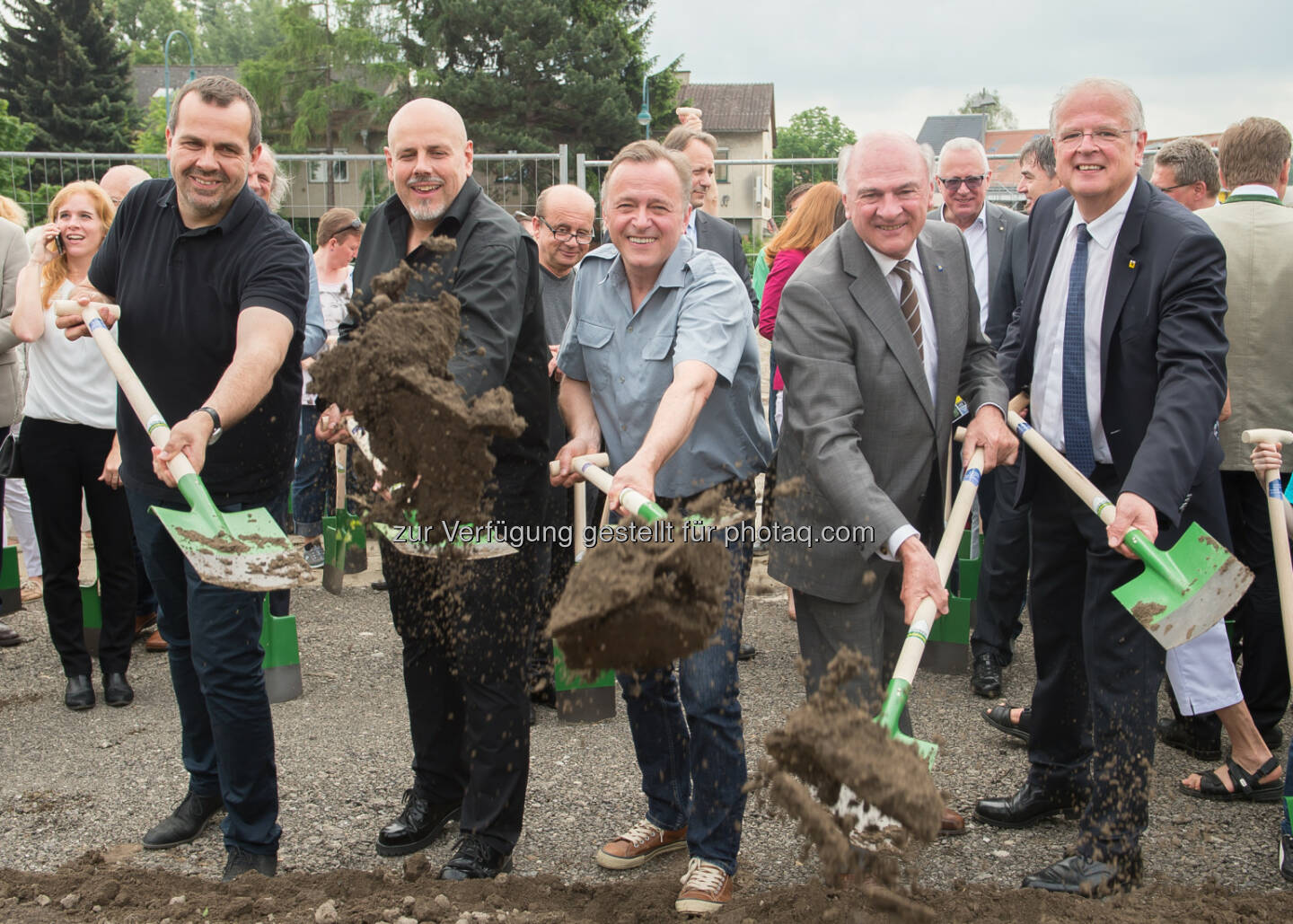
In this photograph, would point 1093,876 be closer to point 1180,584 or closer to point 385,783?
point 1180,584

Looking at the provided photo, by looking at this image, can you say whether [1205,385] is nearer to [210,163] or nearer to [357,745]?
[210,163]

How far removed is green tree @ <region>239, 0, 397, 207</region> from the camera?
37906mm

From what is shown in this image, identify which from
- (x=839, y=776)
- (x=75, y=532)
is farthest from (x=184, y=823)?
(x=839, y=776)

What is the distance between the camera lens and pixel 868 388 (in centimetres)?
305

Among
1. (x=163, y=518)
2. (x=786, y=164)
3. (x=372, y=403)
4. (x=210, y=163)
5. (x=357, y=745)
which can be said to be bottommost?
(x=357, y=745)

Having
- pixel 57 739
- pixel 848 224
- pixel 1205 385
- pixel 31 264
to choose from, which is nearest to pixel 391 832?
pixel 57 739

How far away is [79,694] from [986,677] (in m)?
4.01

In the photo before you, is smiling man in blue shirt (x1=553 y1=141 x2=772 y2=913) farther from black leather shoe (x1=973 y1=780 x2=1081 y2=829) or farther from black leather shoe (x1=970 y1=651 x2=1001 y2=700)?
black leather shoe (x1=970 y1=651 x2=1001 y2=700)

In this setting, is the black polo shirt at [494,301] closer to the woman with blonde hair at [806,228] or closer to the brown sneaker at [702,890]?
the brown sneaker at [702,890]

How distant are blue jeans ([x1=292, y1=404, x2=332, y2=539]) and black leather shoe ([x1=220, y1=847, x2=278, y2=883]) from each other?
12.3 ft

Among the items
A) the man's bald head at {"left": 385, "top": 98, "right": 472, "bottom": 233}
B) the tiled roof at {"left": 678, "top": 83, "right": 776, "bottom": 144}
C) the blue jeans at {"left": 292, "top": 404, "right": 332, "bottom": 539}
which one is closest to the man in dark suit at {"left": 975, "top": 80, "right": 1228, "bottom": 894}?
the man's bald head at {"left": 385, "top": 98, "right": 472, "bottom": 233}

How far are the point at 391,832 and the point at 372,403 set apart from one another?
1.51 meters

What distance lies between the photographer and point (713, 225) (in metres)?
5.21

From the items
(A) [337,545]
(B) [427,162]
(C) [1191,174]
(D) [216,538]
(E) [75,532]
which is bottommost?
(A) [337,545]
